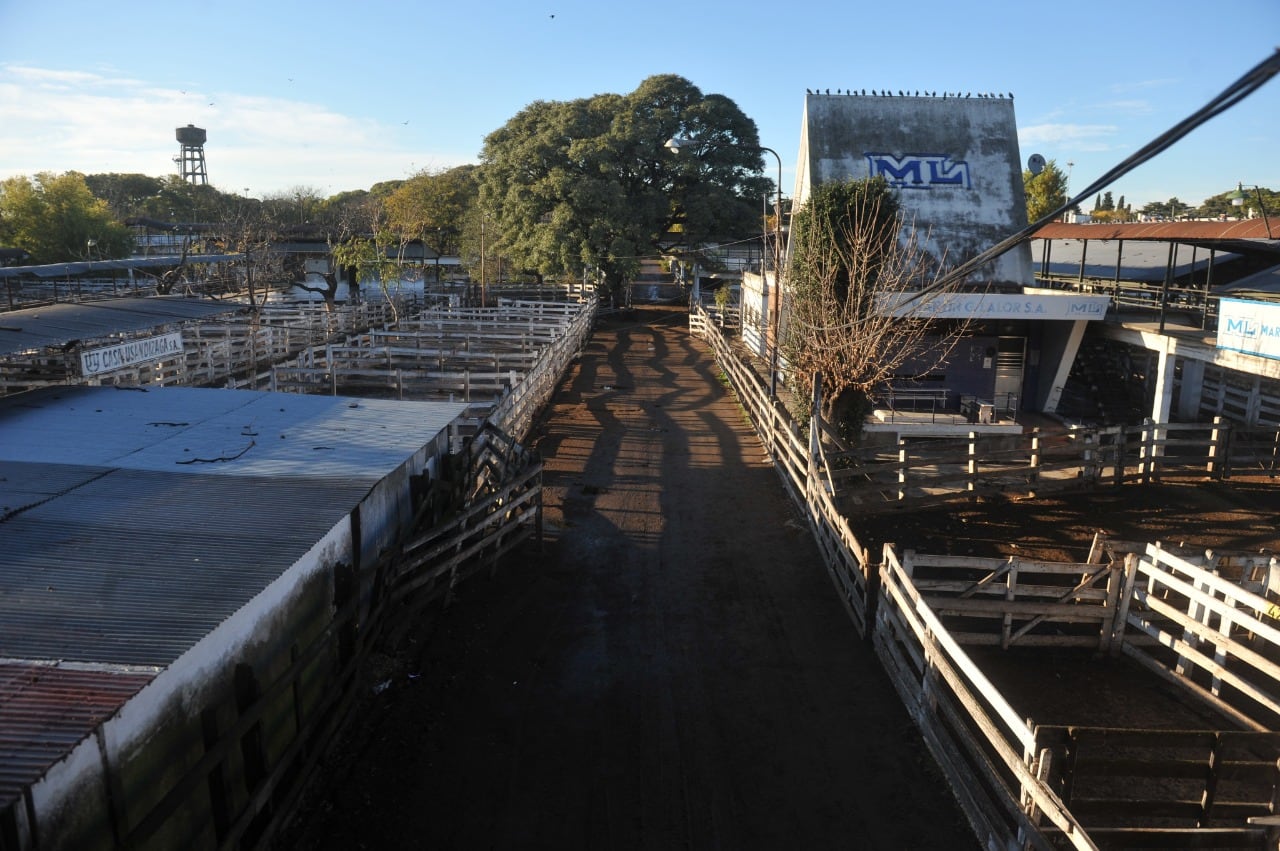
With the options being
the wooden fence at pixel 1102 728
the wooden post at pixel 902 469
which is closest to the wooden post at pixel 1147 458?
the wooden post at pixel 902 469

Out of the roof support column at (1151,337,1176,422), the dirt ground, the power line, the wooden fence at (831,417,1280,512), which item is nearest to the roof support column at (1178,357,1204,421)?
the roof support column at (1151,337,1176,422)

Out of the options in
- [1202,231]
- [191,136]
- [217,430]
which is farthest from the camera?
[191,136]

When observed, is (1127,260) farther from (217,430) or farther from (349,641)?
(349,641)

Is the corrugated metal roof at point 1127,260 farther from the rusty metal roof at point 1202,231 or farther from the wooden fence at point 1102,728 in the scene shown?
the wooden fence at point 1102,728

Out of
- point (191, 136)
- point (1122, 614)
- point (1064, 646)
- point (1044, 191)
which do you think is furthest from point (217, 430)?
point (191, 136)

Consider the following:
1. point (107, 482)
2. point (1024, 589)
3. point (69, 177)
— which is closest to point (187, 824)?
point (107, 482)

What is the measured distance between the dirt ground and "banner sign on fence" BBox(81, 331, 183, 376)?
870 centimetres

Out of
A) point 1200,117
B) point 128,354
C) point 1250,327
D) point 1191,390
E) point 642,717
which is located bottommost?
point 642,717

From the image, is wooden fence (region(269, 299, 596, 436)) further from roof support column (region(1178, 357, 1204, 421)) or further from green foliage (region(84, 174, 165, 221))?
green foliage (region(84, 174, 165, 221))

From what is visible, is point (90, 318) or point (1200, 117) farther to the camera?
point (90, 318)

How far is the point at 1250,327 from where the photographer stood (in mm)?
15445

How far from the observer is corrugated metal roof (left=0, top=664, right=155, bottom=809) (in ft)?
14.0

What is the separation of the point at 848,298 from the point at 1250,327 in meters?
7.35

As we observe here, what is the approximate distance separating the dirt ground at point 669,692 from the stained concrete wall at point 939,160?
501 inches
